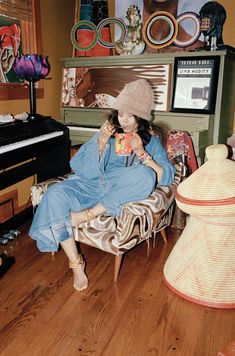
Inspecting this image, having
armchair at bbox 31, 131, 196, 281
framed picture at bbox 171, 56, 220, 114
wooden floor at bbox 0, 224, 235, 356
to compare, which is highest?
framed picture at bbox 171, 56, 220, 114

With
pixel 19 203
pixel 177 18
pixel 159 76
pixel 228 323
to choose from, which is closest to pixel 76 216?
pixel 228 323

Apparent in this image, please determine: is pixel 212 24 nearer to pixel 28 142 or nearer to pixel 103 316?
pixel 28 142

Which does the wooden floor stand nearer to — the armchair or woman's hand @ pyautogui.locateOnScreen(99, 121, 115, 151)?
the armchair

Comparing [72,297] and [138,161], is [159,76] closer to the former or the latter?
[138,161]

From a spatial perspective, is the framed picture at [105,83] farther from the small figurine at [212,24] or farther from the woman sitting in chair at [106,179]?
the woman sitting in chair at [106,179]

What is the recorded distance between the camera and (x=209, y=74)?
2.65 m

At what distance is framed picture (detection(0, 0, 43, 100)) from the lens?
2654 mm

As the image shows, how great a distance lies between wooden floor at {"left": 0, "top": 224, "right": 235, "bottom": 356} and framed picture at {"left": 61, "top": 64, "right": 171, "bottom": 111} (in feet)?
5.09

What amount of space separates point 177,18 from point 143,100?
1.35 metres

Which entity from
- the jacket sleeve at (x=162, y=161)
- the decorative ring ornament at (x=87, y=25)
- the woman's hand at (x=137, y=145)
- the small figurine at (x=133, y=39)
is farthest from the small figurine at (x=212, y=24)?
the woman's hand at (x=137, y=145)

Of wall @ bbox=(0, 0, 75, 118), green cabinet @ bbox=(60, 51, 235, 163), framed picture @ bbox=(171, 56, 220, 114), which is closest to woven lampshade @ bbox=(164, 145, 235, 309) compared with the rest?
green cabinet @ bbox=(60, 51, 235, 163)

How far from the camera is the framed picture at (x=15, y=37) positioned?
8.71 ft

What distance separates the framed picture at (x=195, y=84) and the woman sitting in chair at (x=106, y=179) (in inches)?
28.9

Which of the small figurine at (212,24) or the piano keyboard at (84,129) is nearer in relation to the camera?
the small figurine at (212,24)
